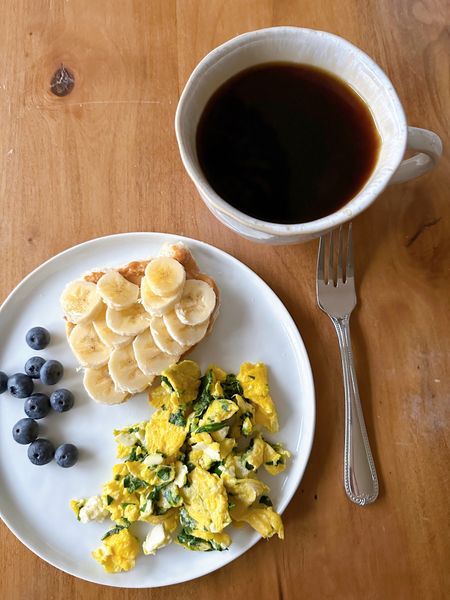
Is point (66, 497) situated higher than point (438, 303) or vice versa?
point (438, 303)

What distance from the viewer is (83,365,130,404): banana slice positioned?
1.03 metres

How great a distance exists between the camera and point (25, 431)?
40.4 inches

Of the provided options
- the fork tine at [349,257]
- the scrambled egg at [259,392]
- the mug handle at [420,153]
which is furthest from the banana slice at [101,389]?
the mug handle at [420,153]

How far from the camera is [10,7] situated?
3.99 feet

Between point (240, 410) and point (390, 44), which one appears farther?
point (390, 44)

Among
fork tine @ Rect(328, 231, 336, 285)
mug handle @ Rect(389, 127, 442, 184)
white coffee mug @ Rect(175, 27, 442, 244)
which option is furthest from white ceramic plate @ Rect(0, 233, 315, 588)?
mug handle @ Rect(389, 127, 442, 184)

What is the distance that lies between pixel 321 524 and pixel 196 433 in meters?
0.29

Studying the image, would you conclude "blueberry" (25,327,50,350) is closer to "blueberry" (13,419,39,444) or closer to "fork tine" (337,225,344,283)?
"blueberry" (13,419,39,444)

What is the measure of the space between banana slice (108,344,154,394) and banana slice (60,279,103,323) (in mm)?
86

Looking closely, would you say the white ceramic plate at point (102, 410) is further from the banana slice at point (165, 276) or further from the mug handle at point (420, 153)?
the mug handle at point (420, 153)

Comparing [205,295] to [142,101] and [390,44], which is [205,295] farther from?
[390,44]

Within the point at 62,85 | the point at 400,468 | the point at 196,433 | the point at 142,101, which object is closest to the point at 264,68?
the point at 142,101

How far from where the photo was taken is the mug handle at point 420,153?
82 centimetres

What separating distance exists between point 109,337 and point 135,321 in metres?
0.06
